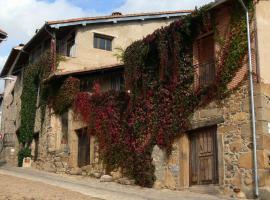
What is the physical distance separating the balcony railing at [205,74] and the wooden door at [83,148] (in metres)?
7.05

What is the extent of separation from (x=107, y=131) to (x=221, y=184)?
6635 mm

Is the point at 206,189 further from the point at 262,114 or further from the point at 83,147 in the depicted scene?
the point at 83,147

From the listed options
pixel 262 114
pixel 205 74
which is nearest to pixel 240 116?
pixel 262 114

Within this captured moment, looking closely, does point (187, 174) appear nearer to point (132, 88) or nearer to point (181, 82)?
point (181, 82)

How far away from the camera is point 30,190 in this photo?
1286cm

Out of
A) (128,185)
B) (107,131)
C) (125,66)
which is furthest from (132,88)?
(128,185)

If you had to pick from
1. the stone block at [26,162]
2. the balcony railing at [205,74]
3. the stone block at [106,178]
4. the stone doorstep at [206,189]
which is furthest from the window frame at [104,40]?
the stone doorstep at [206,189]

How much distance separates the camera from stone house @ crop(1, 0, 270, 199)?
44.9 ft

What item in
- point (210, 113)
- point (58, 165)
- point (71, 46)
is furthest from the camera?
point (71, 46)

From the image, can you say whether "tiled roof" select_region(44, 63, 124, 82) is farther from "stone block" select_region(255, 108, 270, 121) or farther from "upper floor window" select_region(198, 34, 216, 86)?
"stone block" select_region(255, 108, 270, 121)

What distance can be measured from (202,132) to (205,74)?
78.8 inches

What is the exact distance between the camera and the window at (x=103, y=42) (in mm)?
25453

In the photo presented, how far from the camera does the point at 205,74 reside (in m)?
15.8

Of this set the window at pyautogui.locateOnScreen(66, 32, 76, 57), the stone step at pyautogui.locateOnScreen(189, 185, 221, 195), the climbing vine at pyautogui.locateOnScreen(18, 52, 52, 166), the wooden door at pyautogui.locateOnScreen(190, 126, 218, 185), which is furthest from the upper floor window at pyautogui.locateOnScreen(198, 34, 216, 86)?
the climbing vine at pyautogui.locateOnScreen(18, 52, 52, 166)
